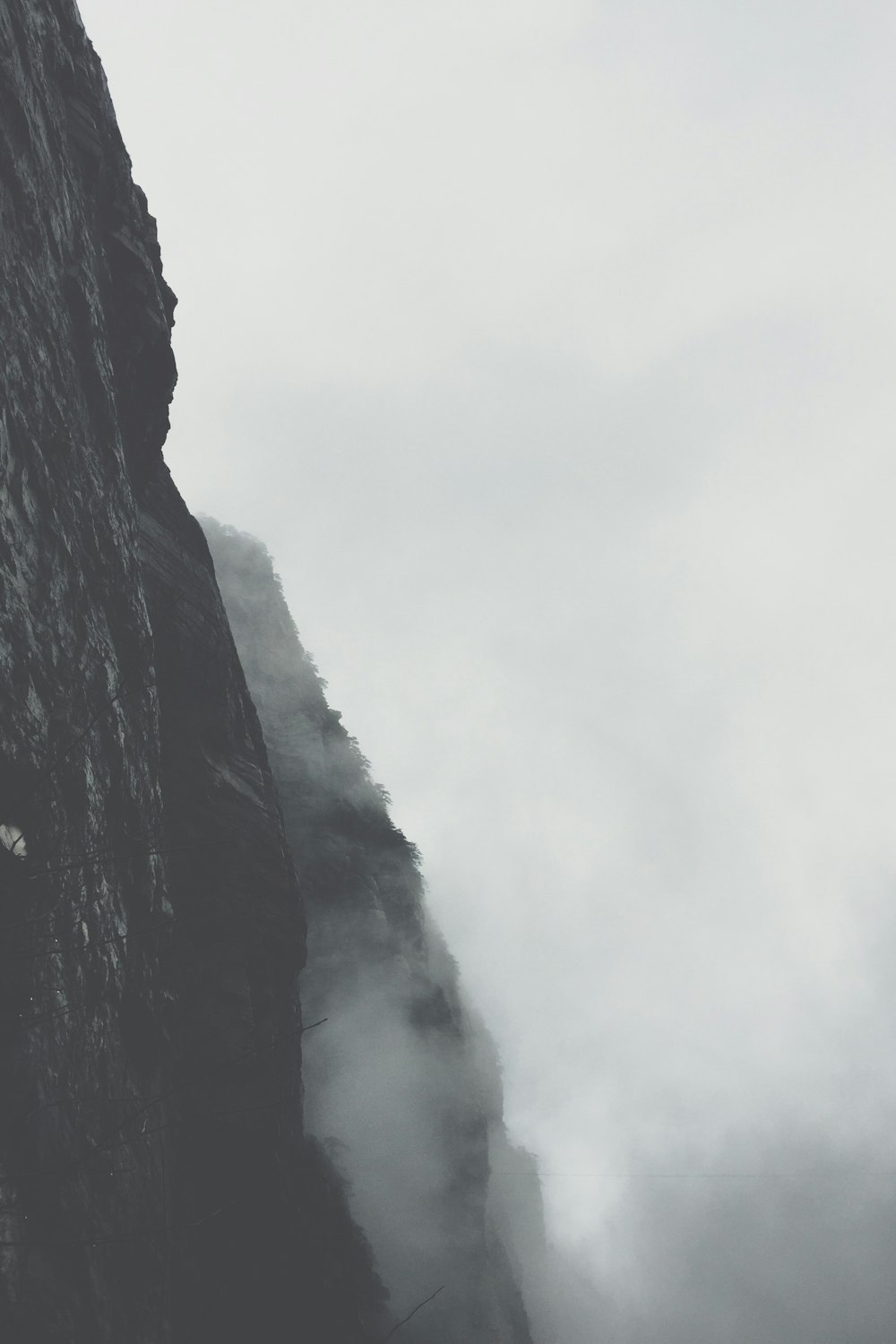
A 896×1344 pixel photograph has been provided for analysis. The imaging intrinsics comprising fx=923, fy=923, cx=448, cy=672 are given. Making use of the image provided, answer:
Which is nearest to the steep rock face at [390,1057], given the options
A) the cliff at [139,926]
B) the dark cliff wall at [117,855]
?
the cliff at [139,926]

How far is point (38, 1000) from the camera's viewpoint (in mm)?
6184

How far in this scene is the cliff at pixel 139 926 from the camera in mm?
6285

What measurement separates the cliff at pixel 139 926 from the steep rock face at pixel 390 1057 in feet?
0.42

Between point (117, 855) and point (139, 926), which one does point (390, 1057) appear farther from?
point (117, 855)

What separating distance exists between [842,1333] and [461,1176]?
552ft

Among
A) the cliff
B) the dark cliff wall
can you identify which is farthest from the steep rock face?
the dark cliff wall

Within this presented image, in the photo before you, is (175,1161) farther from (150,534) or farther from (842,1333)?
(842,1333)

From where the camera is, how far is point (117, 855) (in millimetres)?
5895

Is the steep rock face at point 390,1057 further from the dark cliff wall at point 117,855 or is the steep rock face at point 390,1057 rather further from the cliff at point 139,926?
the dark cliff wall at point 117,855

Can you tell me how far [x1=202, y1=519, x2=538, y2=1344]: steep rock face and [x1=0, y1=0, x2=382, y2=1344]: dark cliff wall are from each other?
358 inches

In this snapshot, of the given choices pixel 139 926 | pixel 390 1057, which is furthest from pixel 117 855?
pixel 390 1057

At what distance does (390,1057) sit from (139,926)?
82.1 ft

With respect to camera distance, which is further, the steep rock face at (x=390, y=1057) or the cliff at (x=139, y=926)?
the steep rock face at (x=390, y=1057)

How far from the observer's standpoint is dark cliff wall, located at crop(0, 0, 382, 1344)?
6.14m
